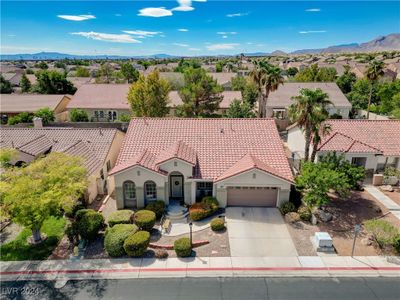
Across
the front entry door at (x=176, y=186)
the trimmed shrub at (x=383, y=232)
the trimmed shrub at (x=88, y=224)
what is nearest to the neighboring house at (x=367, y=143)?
the trimmed shrub at (x=383, y=232)

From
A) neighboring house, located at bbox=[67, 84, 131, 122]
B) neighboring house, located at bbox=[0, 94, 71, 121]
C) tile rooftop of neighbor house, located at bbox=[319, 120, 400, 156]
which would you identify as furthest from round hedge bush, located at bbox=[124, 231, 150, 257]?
neighboring house, located at bbox=[0, 94, 71, 121]

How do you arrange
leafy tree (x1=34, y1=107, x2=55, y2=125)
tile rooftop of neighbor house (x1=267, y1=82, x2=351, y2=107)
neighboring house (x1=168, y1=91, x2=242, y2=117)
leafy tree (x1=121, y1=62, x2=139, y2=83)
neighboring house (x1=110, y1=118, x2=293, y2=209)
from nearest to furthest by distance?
1. neighboring house (x1=110, y1=118, x2=293, y2=209)
2. leafy tree (x1=34, y1=107, x2=55, y2=125)
3. neighboring house (x1=168, y1=91, x2=242, y2=117)
4. tile rooftop of neighbor house (x1=267, y1=82, x2=351, y2=107)
5. leafy tree (x1=121, y1=62, x2=139, y2=83)

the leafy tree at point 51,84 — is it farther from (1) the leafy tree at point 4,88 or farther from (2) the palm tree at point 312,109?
(2) the palm tree at point 312,109

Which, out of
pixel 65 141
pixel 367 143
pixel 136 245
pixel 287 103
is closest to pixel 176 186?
pixel 136 245

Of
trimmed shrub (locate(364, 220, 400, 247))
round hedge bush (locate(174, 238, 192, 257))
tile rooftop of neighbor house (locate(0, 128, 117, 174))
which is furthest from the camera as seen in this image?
tile rooftop of neighbor house (locate(0, 128, 117, 174))

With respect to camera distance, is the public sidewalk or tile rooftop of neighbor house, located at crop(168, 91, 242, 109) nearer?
the public sidewalk

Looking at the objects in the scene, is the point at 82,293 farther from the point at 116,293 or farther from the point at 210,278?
the point at 210,278

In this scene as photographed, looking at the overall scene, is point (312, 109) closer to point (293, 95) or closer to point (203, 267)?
point (203, 267)

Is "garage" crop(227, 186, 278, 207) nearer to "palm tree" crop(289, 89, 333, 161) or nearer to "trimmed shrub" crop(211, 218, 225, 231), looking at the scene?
"trimmed shrub" crop(211, 218, 225, 231)
